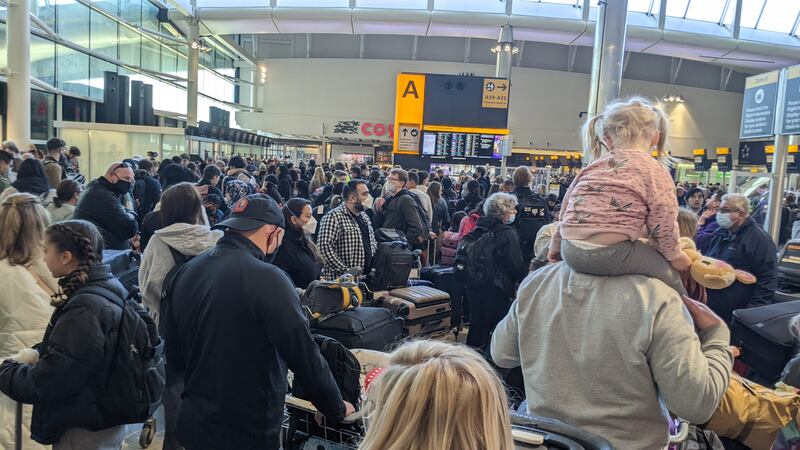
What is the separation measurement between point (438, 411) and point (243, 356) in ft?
4.48

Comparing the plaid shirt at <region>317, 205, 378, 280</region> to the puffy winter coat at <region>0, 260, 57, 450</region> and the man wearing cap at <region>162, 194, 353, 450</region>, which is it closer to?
the puffy winter coat at <region>0, 260, 57, 450</region>

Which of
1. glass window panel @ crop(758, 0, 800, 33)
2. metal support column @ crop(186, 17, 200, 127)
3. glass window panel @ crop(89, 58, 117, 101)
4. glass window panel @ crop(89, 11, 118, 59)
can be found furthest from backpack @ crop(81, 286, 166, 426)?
glass window panel @ crop(758, 0, 800, 33)

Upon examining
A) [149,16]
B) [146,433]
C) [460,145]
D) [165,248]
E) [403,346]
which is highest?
[149,16]

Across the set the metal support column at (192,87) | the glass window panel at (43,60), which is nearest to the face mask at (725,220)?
the glass window panel at (43,60)

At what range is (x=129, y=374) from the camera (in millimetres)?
2262

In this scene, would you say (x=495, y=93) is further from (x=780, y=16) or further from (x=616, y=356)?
(x=780, y=16)

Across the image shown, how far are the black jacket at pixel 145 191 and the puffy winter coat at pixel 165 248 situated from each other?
3.95 metres

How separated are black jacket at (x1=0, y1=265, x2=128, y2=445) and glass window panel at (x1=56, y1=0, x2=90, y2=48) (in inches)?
613

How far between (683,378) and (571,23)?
2084 cm

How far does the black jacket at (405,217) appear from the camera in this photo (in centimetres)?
616

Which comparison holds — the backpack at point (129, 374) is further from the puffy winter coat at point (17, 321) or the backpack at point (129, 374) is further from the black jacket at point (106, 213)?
the black jacket at point (106, 213)

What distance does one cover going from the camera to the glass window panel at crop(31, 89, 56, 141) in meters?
14.3

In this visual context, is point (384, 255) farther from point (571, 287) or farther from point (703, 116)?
point (703, 116)

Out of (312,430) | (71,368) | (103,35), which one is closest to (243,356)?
(312,430)
